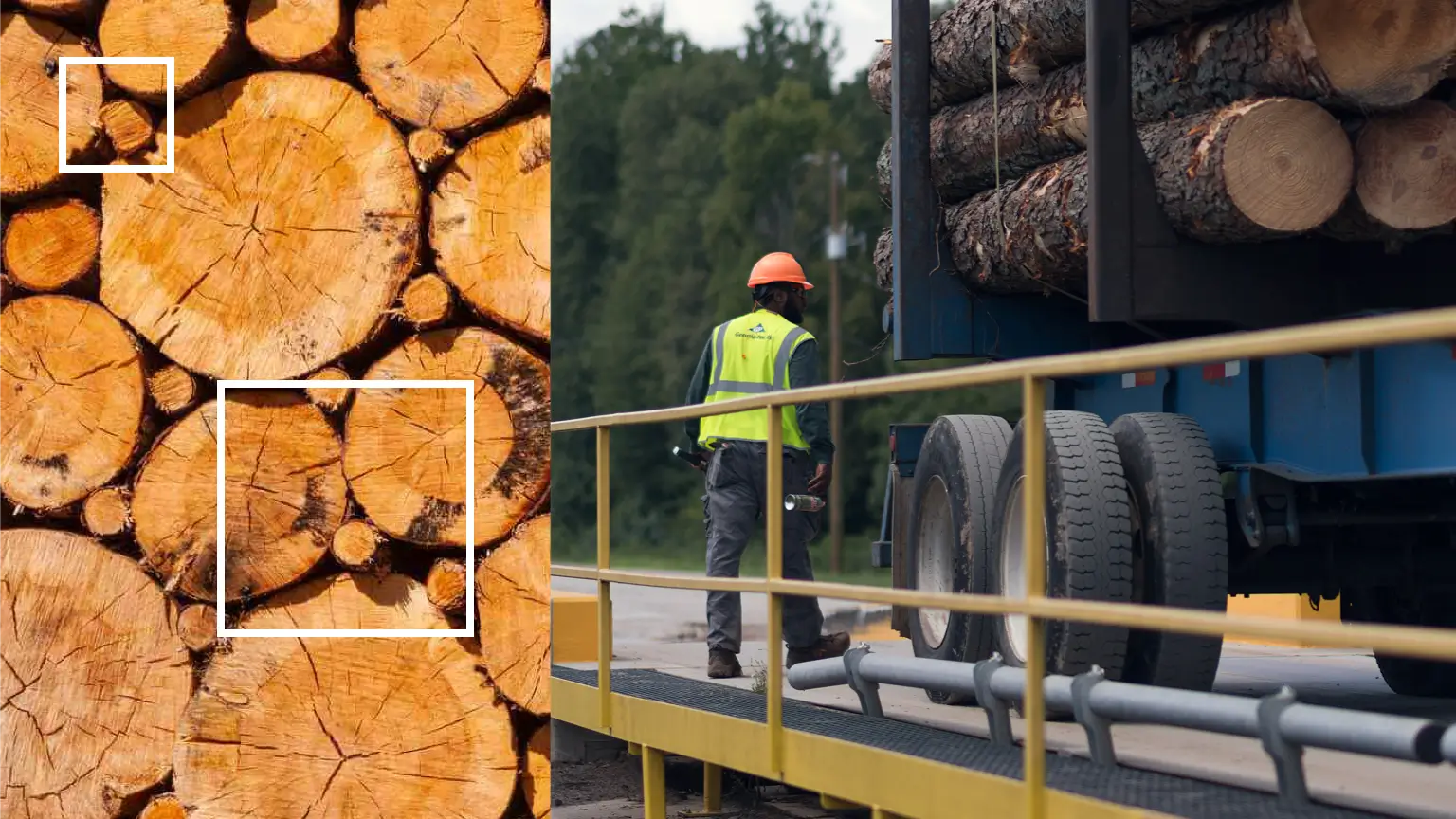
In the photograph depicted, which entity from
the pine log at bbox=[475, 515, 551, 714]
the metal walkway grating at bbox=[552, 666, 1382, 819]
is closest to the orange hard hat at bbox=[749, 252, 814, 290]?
the metal walkway grating at bbox=[552, 666, 1382, 819]

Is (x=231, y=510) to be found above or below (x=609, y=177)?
below

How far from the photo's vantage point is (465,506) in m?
4.05

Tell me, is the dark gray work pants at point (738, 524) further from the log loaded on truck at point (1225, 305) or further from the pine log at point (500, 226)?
the pine log at point (500, 226)

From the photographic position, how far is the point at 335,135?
4.05 m

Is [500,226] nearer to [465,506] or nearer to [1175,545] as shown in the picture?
[465,506]

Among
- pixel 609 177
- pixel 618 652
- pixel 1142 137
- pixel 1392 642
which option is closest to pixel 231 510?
pixel 1392 642

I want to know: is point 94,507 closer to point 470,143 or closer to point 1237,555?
point 470,143

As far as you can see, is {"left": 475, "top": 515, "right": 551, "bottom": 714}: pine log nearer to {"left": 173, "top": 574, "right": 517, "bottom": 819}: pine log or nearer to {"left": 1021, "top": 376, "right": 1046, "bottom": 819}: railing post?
{"left": 173, "top": 574, "right": 517, "bottom": 819}: pine log

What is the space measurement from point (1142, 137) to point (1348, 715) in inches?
113

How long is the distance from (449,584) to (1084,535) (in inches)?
105

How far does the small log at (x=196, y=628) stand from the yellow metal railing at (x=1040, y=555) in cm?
176

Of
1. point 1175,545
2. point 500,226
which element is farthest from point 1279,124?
point 500,226

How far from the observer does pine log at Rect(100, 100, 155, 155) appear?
3.99 m

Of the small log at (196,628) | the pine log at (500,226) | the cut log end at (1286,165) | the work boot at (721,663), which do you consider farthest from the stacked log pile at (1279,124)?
the small log at (196,628)
